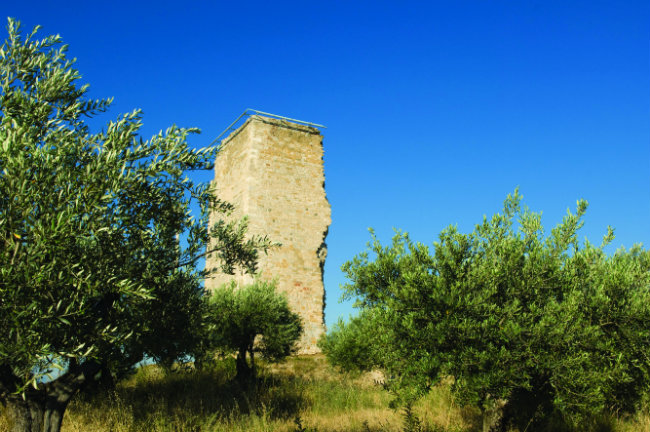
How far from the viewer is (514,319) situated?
7.25m

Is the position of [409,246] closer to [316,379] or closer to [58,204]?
[58,204]

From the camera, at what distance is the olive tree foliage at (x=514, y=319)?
277 inches

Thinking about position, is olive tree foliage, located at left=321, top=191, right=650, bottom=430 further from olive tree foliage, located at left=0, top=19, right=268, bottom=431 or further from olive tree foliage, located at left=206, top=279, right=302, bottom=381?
olive tree foliage, located at left=206, top=279, right=302, bottom=381

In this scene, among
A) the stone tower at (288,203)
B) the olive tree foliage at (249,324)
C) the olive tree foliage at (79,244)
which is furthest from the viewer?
the stone tower at (288,203)

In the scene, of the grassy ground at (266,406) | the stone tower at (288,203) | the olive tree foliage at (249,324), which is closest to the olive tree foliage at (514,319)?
the grassy ground at (266,406)

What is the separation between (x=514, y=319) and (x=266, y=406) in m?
7.01

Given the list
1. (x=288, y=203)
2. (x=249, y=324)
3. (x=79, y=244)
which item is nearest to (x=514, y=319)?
(x=79, y=244)

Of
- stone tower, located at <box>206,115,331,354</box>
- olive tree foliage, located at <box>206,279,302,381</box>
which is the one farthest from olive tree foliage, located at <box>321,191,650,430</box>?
stone tower, located at <box>206,115,331,354</box>

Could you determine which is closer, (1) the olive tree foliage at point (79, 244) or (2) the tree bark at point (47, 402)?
(1) the olive tree foliage at point (79, 244)

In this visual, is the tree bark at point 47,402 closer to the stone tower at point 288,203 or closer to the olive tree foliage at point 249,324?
the olive tree foliage at point 249,324

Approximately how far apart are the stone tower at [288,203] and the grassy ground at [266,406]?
2796 mm

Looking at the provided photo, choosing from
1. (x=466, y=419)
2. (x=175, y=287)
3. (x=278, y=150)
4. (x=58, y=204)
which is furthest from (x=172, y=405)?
(x=278, y=150)

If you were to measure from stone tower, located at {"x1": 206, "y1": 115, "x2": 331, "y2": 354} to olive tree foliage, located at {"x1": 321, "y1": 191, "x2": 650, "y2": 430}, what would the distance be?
10.1 m

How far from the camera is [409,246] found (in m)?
8.53
